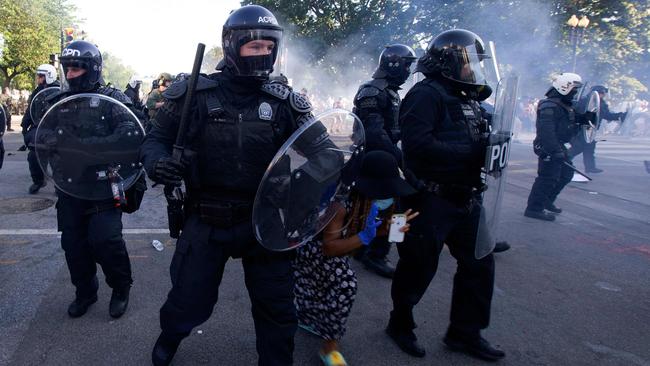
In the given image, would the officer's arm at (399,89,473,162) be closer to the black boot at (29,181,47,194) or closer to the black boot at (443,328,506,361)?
the black boot at (443,328,506,361)

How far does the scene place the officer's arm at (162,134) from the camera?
2309 millimetres

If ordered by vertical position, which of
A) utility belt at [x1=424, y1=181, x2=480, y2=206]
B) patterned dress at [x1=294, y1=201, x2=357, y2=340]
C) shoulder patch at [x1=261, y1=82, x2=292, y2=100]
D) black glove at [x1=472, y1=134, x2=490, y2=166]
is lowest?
patterned dress at [x1=294, y1=201, x2=357, y2=340]

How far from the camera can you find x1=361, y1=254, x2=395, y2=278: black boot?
13.7ft

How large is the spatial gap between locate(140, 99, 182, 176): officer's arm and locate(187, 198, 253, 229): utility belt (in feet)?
0.99

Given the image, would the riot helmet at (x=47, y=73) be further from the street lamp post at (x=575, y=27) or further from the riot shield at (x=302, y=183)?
the street lamp post at (x=575, y=27)

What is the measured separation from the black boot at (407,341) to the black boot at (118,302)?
1.79m

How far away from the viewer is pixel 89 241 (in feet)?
10.2

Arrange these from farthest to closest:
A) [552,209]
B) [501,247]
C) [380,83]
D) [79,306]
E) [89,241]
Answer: [552,209] → [501,247] → [380,83] → [79,306] → [89,241]

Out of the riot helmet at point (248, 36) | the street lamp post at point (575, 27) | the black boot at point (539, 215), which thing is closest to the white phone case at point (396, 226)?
the riot helmet at point (248, 36)

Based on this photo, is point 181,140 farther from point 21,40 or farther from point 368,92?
point 21,40

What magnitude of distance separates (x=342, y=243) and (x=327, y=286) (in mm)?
350

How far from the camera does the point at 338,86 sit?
2827 cm

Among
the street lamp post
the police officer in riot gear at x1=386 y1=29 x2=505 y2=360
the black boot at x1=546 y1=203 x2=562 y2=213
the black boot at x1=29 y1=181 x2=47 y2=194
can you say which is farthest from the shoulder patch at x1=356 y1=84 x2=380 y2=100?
the street lamp post

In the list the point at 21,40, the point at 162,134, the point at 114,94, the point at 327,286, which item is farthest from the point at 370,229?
the point at 21,40
